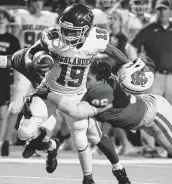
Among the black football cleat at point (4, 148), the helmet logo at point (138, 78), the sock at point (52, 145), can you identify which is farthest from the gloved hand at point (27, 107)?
the black football cleat at point (4, 148)

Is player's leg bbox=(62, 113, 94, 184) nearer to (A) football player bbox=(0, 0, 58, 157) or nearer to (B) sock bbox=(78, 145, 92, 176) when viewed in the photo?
(B) sock bbox=(78, 145, 92, 176)

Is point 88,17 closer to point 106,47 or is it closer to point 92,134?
point 106,47

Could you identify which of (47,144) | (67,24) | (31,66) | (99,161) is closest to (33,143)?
(47,144)

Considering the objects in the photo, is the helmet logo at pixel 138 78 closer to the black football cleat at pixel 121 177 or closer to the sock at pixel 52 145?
the black football cleat at pixel 121 177

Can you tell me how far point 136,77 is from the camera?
271 inches

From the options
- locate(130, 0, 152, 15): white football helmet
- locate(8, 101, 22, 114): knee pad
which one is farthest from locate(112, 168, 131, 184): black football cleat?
locate(130, 0, 152, 15): white football helmet

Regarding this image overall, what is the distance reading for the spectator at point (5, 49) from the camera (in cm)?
1038

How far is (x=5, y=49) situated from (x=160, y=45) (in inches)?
73.0

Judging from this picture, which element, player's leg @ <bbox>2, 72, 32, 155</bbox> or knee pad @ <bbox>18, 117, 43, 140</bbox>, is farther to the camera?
player's leg @ <bbox>2, 72, 32, 155</bbox>

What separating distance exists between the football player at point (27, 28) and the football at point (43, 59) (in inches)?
124

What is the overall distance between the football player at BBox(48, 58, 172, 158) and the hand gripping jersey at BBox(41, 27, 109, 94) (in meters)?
0.63

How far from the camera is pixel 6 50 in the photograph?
34.1ft

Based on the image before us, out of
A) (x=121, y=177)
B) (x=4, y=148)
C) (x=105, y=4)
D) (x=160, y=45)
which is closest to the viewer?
(x=121, y=177)

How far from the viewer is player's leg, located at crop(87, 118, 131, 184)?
7.27m
